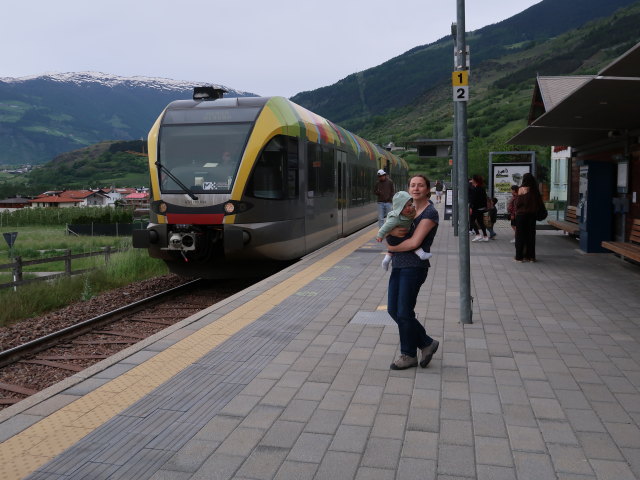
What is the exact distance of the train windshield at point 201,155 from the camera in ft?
33.1

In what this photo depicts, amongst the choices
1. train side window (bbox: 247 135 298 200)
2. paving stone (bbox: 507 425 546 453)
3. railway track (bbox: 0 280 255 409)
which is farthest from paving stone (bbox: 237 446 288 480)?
train side window (bbox: 247 135 298 200)

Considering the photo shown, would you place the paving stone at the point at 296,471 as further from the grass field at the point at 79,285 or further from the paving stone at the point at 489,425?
the grass field at the point at 79,285

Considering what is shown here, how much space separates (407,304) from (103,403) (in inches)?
91.7

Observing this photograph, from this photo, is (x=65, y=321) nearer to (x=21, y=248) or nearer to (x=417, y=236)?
(x=417, y=236)

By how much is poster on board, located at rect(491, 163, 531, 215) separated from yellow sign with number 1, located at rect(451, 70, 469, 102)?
13.6 metres

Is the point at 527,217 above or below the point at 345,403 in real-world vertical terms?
above

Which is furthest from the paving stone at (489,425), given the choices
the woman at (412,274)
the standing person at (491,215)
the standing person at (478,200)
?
the standing person at (491,215)

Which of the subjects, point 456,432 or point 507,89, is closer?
point 456,432

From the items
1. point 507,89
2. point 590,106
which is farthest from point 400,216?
point 507,89

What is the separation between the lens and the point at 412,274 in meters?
5.03

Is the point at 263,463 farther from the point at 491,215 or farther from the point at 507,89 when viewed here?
the point at 507,89

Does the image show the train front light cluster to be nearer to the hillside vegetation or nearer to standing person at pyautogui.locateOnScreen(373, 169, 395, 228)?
standing person at pyautogui.locateOnScreen(373, 169, 395, 228)

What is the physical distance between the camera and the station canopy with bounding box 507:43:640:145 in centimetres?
684

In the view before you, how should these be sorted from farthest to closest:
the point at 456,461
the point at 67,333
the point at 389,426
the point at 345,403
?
1. the point at 67,333
2. the point at 345,403
3. the point at 389,426
4. the point at 456,461
